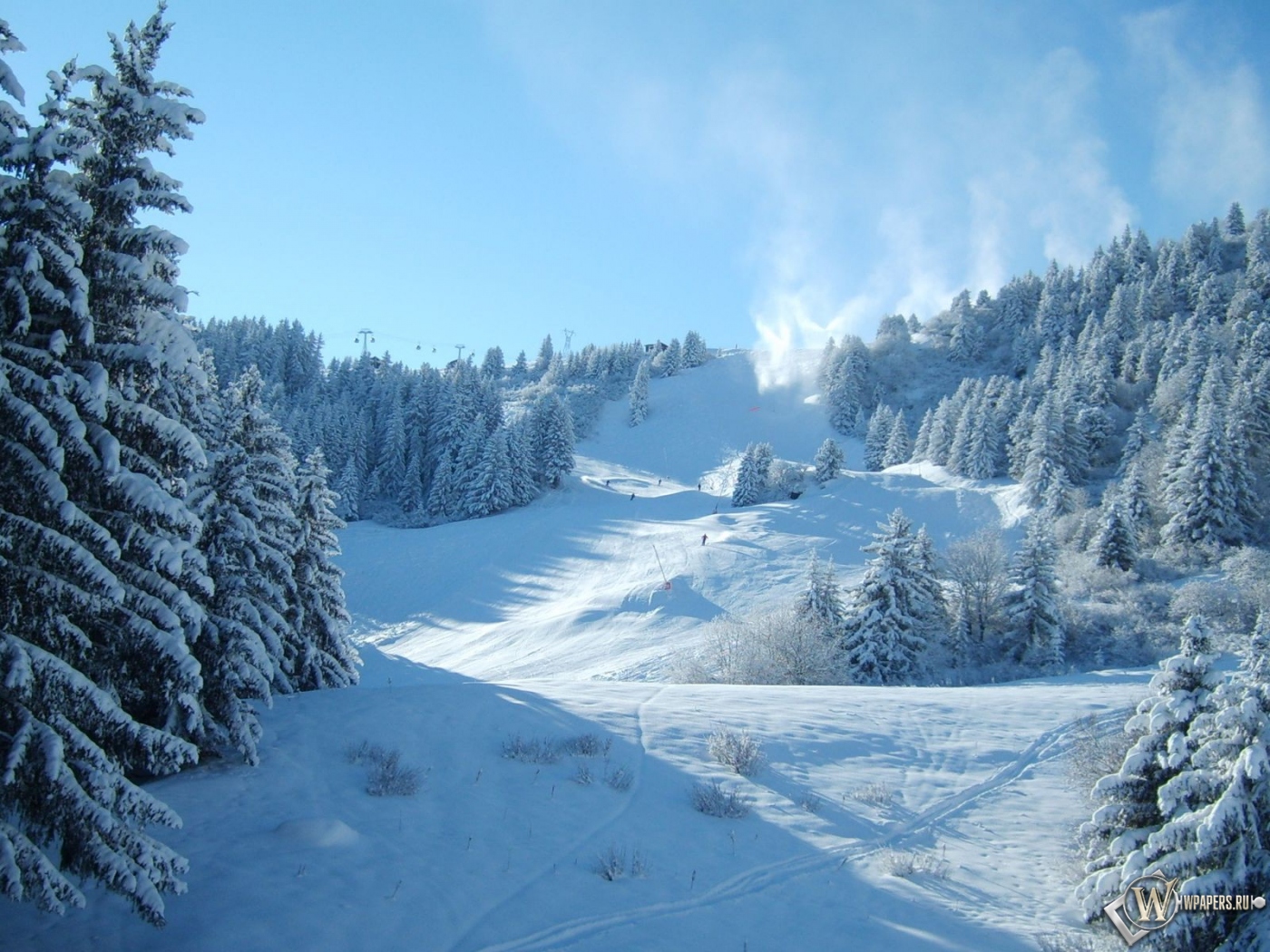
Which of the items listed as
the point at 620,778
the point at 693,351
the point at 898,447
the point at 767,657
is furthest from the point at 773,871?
the point at 693,351

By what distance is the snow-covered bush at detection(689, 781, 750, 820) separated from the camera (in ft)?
35.3

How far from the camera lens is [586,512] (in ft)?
219

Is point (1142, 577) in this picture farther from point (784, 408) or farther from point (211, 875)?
point (784, 408)

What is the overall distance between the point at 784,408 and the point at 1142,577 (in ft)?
255

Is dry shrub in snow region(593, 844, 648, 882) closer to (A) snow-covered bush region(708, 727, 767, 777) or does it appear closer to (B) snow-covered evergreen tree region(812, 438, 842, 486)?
(A) snow-covered bush region(708, 727, 767, 777)

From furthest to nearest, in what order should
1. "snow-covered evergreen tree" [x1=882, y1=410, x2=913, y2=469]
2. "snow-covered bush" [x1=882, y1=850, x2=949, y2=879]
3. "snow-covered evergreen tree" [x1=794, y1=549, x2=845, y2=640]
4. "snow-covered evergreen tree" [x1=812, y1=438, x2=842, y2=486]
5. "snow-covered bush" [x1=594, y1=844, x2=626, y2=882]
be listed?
"snow-covered evergreen tree" [x1=882, y1=410, x2=913, y2=469] < "snow-covered evergreen tree" [x1=812, y1=438, x2=842, y2=486] < "snow-covered evergreen tree" [x1=794, y1=549, x2=845, y2=640] < "snow-covered bush" [x1=882, y1=850, x2=949, y2=879] < "snow-covered bush" [x1=594, y1=844, x2=626, y2=882]

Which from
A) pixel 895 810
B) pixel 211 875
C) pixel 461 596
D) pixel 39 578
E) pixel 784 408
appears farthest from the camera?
pixel 784 408

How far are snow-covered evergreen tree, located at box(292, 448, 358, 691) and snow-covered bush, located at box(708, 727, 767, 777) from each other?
10.7 metres

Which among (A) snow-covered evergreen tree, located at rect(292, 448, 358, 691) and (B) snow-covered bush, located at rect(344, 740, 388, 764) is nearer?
(B) snow-covered bush, located at rect(344, 740, 388, 764)

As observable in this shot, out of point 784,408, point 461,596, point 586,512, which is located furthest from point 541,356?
point 461,596

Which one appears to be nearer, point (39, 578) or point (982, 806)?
point (39, 578)

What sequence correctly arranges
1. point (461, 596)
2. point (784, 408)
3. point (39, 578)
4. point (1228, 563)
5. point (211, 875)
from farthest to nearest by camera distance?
point (784, 408) → point (461, 596) → point (1228, 563) → point (211, 875) → point (39, 578)

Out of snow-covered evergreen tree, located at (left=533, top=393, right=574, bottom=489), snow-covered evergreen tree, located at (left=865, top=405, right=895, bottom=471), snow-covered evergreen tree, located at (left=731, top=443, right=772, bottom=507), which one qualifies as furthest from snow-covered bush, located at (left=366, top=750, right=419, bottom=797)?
snow-covered evergreen tree, located at (left=865, top=405, right=895, bottom=471)

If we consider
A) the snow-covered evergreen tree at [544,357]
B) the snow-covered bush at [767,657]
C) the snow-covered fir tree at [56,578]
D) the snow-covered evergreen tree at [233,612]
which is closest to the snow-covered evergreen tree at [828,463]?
the snow-covered bush at [767,657]
